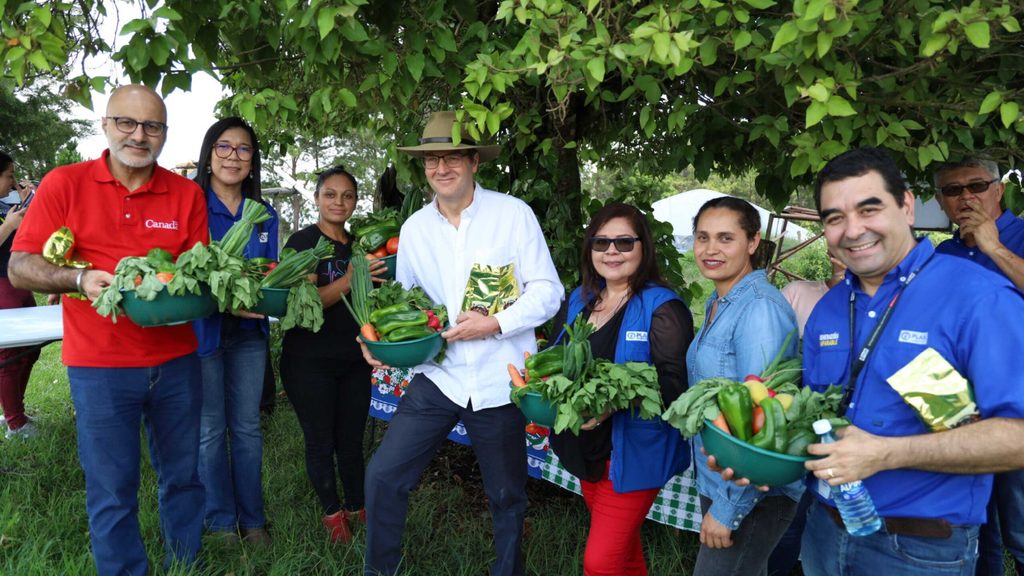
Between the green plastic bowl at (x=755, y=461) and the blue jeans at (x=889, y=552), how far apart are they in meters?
0.29

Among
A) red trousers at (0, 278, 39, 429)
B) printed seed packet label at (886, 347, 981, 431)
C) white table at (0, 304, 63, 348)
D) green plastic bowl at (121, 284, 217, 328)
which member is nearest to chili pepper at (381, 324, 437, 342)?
green plastic bowl at (121, 284, 217, 328)

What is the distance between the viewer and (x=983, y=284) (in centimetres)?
164

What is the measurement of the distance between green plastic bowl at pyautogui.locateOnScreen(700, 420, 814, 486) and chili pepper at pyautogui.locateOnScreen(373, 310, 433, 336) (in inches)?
55.5

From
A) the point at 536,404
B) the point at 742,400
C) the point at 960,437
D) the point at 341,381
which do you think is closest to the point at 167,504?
the point at 341,381

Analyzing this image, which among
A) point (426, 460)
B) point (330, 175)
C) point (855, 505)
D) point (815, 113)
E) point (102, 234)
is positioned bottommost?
point (426, 460)

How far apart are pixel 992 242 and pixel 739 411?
6.14 ft

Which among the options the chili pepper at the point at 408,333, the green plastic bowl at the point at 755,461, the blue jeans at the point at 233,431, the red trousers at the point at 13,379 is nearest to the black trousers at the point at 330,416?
the blue jeans at the point at 233,431

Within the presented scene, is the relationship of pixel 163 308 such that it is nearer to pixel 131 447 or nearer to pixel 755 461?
pixel 131 447

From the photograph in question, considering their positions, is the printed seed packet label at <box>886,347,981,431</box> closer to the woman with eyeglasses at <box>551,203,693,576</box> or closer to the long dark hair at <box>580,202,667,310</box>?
the woman with eyeglasses at <box>551,203,693,576</box>

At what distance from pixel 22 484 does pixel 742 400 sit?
470 centimetres

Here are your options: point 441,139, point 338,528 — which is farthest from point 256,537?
point 441,139

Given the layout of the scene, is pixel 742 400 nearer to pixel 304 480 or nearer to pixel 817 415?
pixel 817 415

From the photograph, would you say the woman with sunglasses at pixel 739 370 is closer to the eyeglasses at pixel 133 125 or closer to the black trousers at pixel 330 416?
the black trousers at pixel 330 416

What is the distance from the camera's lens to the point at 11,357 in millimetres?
5043
